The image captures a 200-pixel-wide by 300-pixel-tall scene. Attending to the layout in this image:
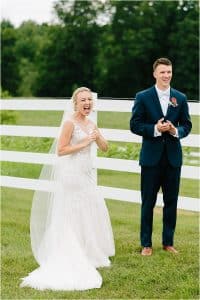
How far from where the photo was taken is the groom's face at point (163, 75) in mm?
6234

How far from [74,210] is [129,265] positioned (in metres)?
0.78

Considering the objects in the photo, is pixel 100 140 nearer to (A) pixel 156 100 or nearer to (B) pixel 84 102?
(B) pixel 84 102

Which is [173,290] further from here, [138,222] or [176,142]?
[138,222]

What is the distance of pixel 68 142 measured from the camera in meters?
6.18

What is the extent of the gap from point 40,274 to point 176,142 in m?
1.94

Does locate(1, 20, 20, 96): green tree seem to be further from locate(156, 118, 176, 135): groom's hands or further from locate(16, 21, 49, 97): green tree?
locate(156, 118, 176, 135): groom's hands

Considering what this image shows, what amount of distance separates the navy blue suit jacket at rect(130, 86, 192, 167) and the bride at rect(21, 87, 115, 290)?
450 mm

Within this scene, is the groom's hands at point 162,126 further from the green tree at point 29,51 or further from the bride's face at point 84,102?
the green tree at point 29,51

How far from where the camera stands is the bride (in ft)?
19.6

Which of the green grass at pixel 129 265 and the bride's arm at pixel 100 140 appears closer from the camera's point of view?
the green grass at pixel 129 265

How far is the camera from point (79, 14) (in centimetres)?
5556

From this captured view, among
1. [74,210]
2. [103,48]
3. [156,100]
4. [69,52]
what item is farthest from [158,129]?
[69,52]

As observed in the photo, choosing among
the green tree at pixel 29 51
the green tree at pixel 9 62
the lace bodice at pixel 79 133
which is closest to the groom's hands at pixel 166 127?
the lace bodice at pixel 79 133

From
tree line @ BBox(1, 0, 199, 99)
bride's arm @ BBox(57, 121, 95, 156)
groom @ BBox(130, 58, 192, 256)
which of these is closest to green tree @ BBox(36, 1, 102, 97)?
tree line @ BBox(1, 0, 199, 99)
